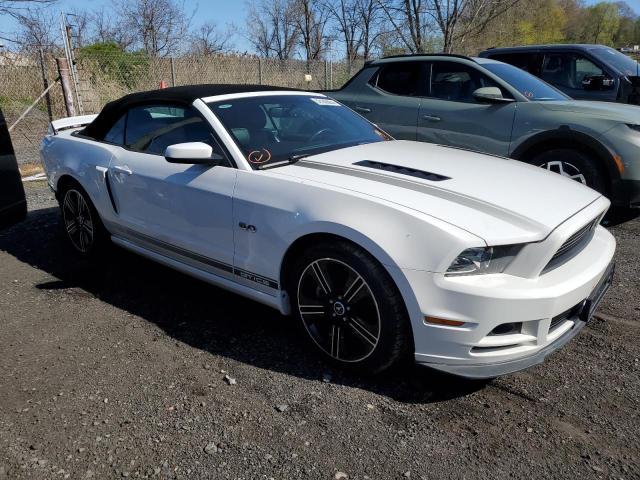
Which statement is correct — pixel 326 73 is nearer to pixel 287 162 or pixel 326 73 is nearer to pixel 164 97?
pixel 164 97

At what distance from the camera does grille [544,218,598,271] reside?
267cm

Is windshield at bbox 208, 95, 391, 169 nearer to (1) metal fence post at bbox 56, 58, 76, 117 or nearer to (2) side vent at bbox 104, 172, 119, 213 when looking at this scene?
(2) side vent at bbox 104, 172, 119, 213

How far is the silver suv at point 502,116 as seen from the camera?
16.8 feet

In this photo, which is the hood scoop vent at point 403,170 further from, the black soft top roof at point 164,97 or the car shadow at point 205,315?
the black soft top roof at point 164,97

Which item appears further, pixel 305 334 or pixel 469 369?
pixel 305 334

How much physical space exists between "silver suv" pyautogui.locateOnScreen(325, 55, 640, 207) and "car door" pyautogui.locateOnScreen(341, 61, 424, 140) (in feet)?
0.04

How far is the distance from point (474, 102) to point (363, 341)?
4088mm

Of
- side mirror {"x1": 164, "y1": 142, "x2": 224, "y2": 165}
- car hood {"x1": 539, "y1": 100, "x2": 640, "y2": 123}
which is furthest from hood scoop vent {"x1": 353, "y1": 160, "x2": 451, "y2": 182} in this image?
car hood {"x1": 539, "y1": 100, "x2": 640, "y2": 123}

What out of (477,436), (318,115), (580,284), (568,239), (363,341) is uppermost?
(318,115)

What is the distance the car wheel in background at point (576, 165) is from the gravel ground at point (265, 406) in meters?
1.85

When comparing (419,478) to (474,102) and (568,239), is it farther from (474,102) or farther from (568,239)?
(474,102)

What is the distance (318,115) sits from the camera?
3.99 meters

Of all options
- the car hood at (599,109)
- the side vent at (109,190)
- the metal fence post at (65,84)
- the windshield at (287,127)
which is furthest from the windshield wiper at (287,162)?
the metal fence post at (65,84)

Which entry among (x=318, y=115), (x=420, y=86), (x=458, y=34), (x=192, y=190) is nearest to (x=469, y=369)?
(x=192, y=190)
